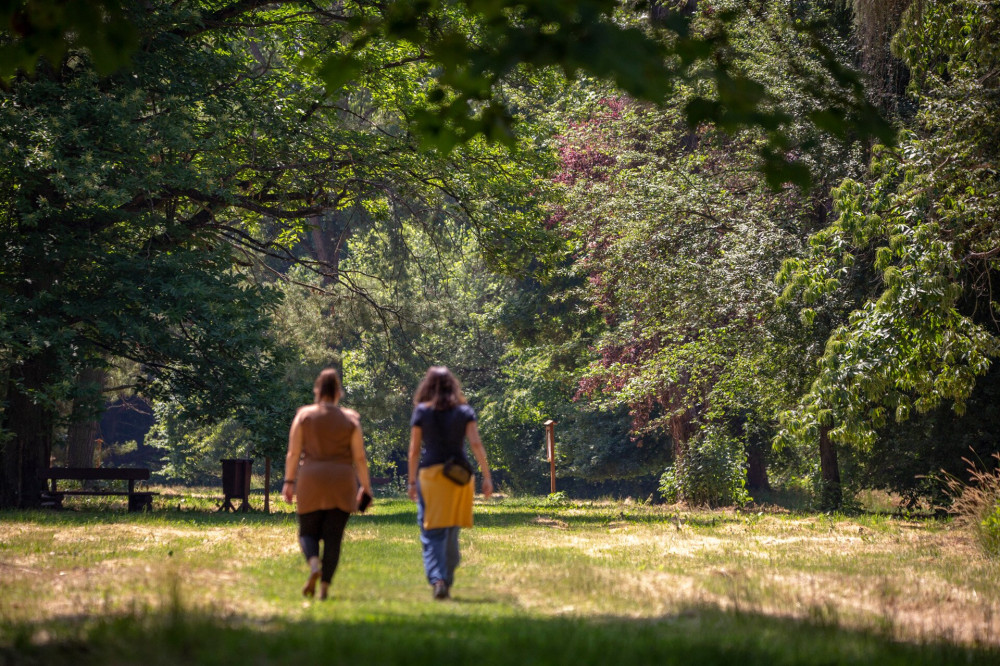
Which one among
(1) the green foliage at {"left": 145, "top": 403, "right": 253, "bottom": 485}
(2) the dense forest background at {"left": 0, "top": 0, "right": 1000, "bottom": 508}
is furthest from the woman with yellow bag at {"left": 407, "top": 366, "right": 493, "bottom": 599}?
(1) the green foliage at {"left": 145, "top": 403, "right": 253, "bottom": 485}

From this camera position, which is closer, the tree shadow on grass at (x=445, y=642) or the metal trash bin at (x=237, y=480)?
the tree shadow on grass at (x=445, y=642)

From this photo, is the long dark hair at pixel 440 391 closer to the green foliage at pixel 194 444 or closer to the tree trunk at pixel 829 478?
the tree trunk at pixel 829 478

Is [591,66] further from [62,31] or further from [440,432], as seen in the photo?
[440,432]

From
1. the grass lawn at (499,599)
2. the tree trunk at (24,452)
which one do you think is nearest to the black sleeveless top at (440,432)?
the grass lawn at (499,599)

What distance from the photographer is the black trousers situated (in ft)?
28.4

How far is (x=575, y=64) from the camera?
540cm

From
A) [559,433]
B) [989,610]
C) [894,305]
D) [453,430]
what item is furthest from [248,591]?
[559,433]

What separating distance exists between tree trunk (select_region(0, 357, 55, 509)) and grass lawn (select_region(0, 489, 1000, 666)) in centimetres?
340

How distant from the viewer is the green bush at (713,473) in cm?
2722

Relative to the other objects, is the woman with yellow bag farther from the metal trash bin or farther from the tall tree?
the metal trash bin

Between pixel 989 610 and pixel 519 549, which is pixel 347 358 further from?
pixel 989 610

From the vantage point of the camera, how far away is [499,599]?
9164 millimetres

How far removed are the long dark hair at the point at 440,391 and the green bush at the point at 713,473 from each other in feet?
61.1

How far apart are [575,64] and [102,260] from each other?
15.3 m
